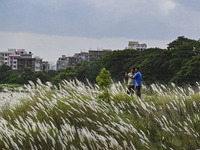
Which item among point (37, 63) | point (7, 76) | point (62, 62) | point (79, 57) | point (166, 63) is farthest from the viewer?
point (62, 62)

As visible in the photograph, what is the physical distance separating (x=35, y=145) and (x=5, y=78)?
9570 centimetres

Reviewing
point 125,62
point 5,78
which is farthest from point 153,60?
point 5,78

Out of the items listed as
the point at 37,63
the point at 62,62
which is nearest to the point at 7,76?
the point at 37,63

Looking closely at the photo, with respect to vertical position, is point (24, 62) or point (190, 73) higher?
point (190, 73)

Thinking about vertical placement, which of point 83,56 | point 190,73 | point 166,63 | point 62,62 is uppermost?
point 166,63

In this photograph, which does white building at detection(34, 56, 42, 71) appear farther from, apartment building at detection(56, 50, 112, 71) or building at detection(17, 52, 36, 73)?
apartment building at detection(56, 50, 112, 71)

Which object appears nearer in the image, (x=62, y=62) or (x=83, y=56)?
(x=83, y=56)

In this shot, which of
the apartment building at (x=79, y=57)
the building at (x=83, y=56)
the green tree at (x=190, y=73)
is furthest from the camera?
the building at (x=83, y=56)

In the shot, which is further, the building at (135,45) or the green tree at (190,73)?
the building at (135,45)

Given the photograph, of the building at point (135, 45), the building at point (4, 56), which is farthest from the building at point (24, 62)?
the building at point (135, 45)

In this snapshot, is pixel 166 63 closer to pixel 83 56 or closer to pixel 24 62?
pixel 24 62

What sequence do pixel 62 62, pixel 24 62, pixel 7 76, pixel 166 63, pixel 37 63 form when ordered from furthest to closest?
pixel 62 62 < pixel 37 63 < pixel 24 62 < pixel 7 76 < pixel 166 63

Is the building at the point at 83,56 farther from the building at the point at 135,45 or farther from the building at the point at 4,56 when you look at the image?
the building at the point at 4,56

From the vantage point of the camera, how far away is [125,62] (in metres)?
58.7
